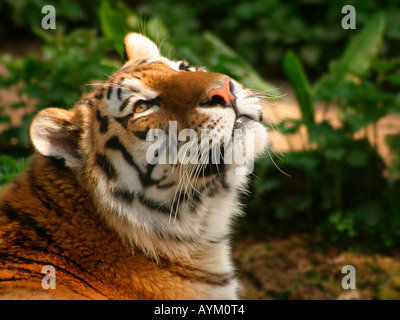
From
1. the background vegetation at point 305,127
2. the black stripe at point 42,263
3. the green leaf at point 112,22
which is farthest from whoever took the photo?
the green leaf at point 112,22

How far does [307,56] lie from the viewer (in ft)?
23.6

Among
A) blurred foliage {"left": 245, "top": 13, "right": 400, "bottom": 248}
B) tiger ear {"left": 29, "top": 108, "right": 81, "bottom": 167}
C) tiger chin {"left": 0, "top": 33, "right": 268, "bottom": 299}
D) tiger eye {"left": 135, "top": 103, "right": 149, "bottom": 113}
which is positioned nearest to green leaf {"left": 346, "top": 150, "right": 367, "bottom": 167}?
blurred foliage {"left": 245, "top": 13, "right": 400, "bottom": 248}

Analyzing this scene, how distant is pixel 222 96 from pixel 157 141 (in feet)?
1.16

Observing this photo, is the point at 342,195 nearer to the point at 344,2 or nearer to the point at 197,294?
the point at 197,294

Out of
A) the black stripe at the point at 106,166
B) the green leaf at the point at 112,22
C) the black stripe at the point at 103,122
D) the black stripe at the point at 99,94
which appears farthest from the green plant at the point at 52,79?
the black stripe at the point at 106,166

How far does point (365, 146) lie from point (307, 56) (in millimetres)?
3275

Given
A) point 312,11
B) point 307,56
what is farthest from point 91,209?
point 312,11

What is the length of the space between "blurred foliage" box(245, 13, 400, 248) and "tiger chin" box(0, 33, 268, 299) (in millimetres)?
1692

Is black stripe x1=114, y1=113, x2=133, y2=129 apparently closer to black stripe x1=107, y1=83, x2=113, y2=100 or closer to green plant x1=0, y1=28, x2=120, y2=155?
black stripe x1=107, y1=83, x2=113, y2=100

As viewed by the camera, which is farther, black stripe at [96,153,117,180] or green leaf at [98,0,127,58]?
green leaf at [98,0,127,58]

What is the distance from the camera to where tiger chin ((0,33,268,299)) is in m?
2.29

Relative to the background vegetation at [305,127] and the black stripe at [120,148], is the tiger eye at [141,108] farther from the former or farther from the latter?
the background vegetation at [305,127]

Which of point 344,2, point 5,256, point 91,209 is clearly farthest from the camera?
point 344,2

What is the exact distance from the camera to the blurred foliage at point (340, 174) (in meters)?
4.04
